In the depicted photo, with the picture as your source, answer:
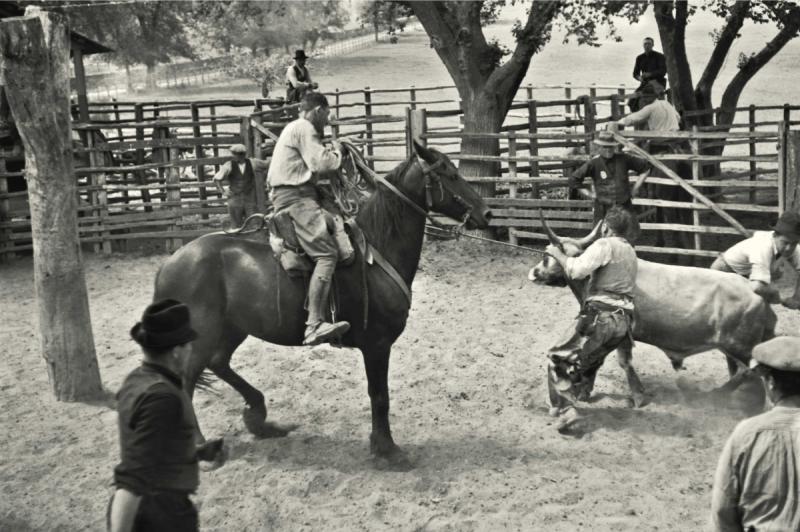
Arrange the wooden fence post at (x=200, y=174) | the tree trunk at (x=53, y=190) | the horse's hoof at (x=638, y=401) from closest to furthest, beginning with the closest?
the horse's hoof at (x=638, y=401)
the tree trunk at (x=53, y=190)
the wooden fence post at (x=200, y=174)

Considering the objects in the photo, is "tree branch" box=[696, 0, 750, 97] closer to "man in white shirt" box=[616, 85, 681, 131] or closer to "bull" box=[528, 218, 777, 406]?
"man in white shirt" box=[616, 85, 681, 131]

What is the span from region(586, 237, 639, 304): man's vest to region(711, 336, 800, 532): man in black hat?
12.7 ft

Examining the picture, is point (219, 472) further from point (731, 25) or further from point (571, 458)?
point (731, 25)

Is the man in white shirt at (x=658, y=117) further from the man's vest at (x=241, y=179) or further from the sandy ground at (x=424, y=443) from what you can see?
the man's vest at (x=241, y=179)

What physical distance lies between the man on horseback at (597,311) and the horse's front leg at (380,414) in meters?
1.36

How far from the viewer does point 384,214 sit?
7.01m

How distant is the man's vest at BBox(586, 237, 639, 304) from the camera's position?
23.5ft

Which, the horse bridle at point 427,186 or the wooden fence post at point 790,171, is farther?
the wooden fence post at point 790,171

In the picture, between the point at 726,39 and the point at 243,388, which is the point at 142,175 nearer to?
the point at 243,388

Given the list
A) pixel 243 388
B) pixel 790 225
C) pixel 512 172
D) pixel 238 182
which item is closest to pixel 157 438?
pixel 243 388

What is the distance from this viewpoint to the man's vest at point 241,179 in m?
13.0

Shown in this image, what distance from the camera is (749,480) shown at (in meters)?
3.24

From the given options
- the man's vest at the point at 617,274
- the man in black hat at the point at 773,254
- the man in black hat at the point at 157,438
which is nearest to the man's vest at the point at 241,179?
the man's vest at the point at 617,274

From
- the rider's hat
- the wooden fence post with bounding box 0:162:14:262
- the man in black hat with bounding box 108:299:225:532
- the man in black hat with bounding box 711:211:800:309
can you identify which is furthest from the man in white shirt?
the man in black hat with bounding box 108:299:225:532
